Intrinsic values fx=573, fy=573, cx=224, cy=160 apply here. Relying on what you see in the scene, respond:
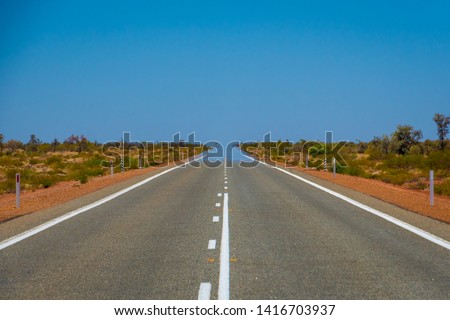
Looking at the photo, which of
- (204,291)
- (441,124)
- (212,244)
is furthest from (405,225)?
(441,124)

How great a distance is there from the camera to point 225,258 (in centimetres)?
889

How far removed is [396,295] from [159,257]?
3807 millimetres

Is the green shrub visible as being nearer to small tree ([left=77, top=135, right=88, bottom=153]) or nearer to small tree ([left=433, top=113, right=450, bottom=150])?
small tree ([left=433, top=113, right=450, bottom=150])

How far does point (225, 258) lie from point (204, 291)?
2071 mm

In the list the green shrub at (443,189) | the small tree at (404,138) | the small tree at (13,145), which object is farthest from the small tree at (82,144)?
the green shrub at (443,189)

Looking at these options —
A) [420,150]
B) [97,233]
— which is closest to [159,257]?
[97,233]

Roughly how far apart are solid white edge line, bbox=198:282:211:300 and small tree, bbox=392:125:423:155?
62.7m

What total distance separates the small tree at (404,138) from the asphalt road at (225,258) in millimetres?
54051

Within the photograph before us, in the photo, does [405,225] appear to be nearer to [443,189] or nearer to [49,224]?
[49,224]

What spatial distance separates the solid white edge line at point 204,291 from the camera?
258 inches

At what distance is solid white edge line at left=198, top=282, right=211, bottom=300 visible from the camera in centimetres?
655

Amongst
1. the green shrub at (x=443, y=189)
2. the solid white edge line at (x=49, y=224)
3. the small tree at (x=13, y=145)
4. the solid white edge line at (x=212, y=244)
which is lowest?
the green shrub at (x=443, y=189)

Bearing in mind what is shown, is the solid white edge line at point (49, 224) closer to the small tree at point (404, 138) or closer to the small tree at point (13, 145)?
the small tree at point (404, 138)
